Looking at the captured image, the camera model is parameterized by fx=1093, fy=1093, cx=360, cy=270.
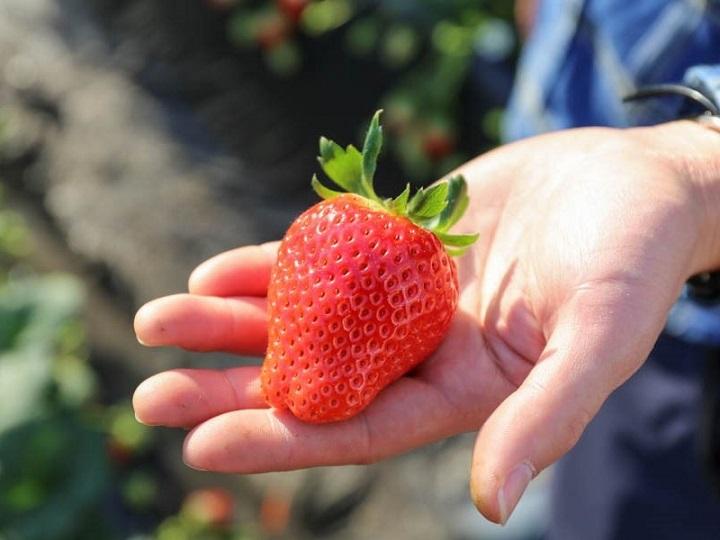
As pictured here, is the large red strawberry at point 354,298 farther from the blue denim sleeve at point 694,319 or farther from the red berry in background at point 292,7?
the red berry in background at point 292,7

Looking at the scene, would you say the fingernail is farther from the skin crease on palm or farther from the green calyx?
the green calyx

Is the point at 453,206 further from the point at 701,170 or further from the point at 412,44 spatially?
the point at 412,44

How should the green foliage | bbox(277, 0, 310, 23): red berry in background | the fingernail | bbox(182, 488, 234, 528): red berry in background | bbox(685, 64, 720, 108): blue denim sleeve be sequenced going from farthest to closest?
bbox(277, 0, 310, 23): red berry in background → the green foliage → bbox(182, 488, 234, 528): red berry in background → bbox(685, 64, 720, 108): blue denim sleeve → the fingernail

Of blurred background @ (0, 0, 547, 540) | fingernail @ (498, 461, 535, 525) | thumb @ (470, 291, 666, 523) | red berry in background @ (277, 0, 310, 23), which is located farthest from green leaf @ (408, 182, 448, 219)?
red berry in background @ (277, 0, 310, 23)

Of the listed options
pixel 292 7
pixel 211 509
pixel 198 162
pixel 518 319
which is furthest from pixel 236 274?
pixel 292 7

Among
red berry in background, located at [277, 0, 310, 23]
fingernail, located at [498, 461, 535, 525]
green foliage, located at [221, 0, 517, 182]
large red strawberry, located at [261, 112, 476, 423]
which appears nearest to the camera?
fingernail, located at [498, 461, 535, 525]

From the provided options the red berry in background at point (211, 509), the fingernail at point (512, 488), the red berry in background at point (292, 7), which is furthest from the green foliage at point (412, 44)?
the fingernail at point (512, 488)
